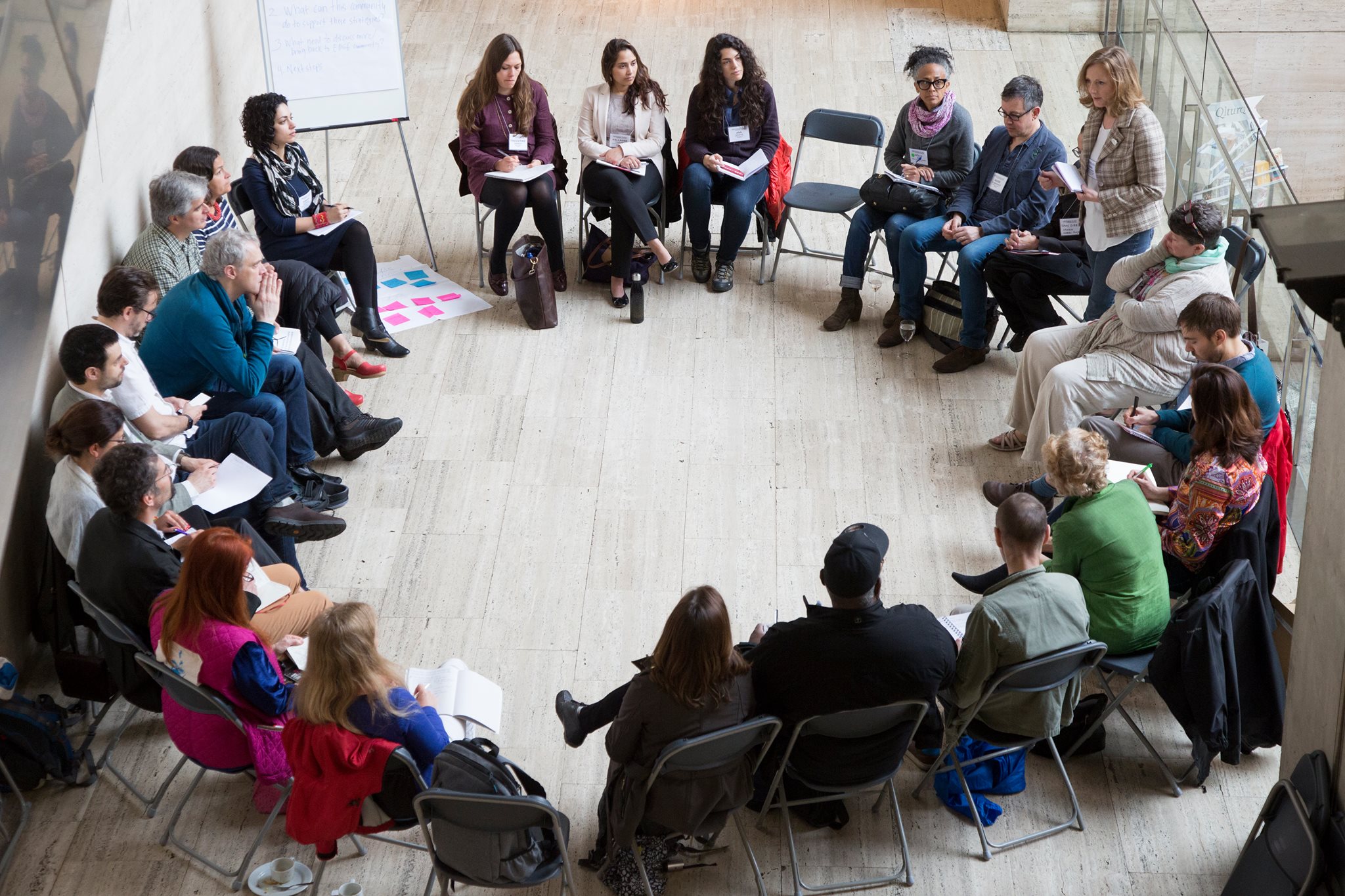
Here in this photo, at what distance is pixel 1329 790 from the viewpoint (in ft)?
10.3

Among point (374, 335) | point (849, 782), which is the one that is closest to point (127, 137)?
point (374, 335)

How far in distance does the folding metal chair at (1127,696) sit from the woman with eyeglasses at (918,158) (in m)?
2.77

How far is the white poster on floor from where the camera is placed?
257 inches

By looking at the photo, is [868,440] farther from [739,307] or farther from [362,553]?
[362,553]

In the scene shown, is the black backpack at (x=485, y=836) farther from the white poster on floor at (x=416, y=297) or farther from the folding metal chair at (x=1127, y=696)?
the white poster on floor at (x=416, y=297)

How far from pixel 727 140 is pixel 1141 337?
2.52 metres

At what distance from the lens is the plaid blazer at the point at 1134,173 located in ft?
17.8

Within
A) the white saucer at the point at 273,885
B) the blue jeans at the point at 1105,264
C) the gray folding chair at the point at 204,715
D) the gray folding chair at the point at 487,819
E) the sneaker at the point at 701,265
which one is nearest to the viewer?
the gray folding chair at the point at 487,819

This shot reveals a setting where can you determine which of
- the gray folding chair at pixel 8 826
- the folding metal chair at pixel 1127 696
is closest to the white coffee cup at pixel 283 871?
the gray folding chair at pixel 8 826

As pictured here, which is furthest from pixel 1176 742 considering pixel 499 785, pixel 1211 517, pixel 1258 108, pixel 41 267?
pixel 1258 108

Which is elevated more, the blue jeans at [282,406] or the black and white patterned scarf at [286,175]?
the black and white patterned scarf at [286,175]

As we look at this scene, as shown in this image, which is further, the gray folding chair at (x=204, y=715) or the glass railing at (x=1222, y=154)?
the glass railing at (x=1222, y=154)

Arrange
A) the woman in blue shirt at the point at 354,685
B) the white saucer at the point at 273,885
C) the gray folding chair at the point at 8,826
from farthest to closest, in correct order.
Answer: the gray folding chair at the point at 8,826 < the white saucer at the point at 273,885 < the woman in blue shirt at the point at 354,685

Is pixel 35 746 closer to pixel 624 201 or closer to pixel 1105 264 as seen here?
pixel 624 201
